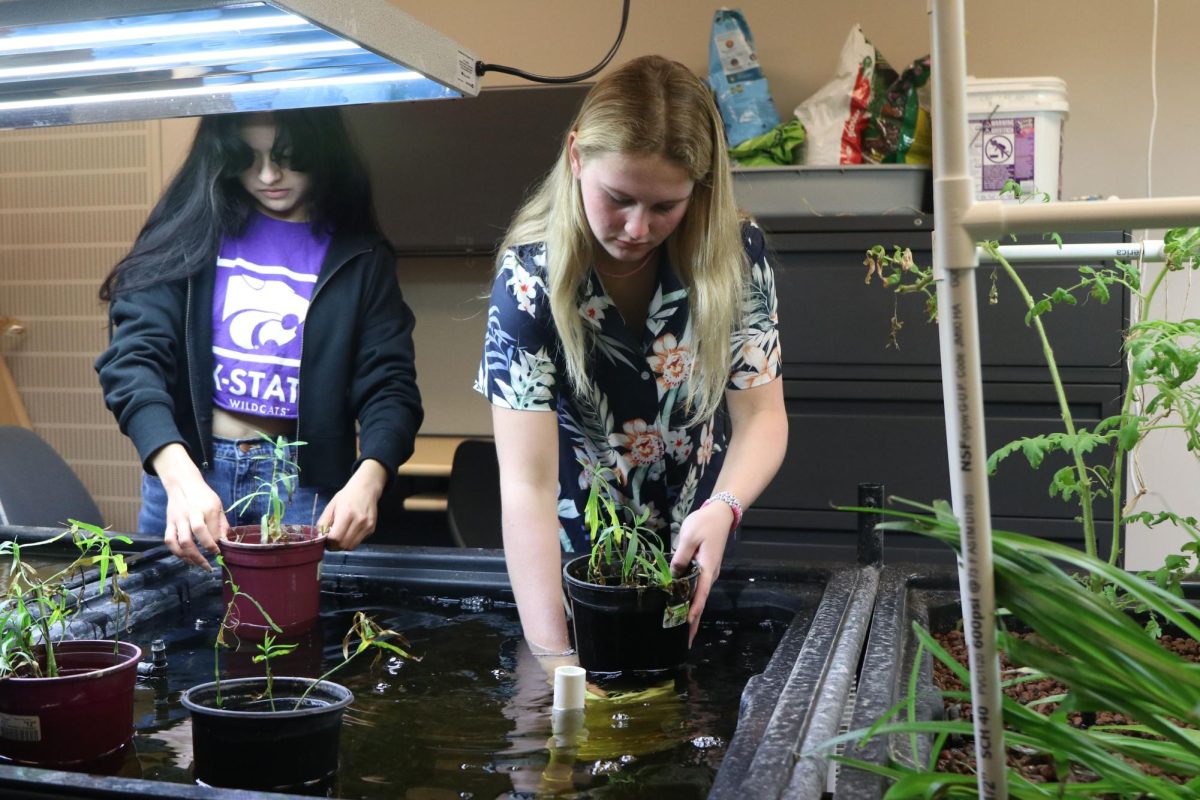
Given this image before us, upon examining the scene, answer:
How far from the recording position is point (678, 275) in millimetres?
1455

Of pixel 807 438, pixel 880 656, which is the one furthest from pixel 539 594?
pixel 807 438

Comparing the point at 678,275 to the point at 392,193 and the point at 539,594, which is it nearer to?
the point at 539,594

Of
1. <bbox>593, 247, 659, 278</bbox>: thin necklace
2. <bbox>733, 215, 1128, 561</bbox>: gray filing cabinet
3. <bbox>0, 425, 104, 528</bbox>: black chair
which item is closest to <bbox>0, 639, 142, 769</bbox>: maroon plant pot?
<bbox>593, 247, 659, 278</bbox>: thin necklace

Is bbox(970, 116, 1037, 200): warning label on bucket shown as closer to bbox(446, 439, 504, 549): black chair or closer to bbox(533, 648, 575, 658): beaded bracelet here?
bbox(446, 439, 504, 549): black chair

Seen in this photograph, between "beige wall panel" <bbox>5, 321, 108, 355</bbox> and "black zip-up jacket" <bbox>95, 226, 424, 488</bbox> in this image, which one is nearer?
"black zip-up jacket" <bbox>95, 226, 424, 488</bbox>

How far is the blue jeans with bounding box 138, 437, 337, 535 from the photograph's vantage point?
165 centimetres

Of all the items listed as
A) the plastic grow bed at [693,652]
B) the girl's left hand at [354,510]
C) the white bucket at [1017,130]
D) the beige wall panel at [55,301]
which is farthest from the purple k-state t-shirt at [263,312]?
the beige wall panel at [55,301]

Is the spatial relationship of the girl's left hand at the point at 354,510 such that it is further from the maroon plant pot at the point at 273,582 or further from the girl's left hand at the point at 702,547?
the girl's left hand at the point at 702,547

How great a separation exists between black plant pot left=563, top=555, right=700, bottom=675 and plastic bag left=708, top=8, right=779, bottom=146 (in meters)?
2.12

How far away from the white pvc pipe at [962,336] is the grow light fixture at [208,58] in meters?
0.54

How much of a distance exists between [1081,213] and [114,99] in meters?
1.07

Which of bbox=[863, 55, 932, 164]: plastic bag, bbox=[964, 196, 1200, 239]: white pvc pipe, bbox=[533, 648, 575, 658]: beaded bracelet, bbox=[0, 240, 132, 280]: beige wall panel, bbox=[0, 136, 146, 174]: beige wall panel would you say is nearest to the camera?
bbox=[964, 196, 1200, 239]: white pvc pipe

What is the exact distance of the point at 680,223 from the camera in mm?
1437

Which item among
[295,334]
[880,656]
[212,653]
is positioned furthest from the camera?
[295,334]
